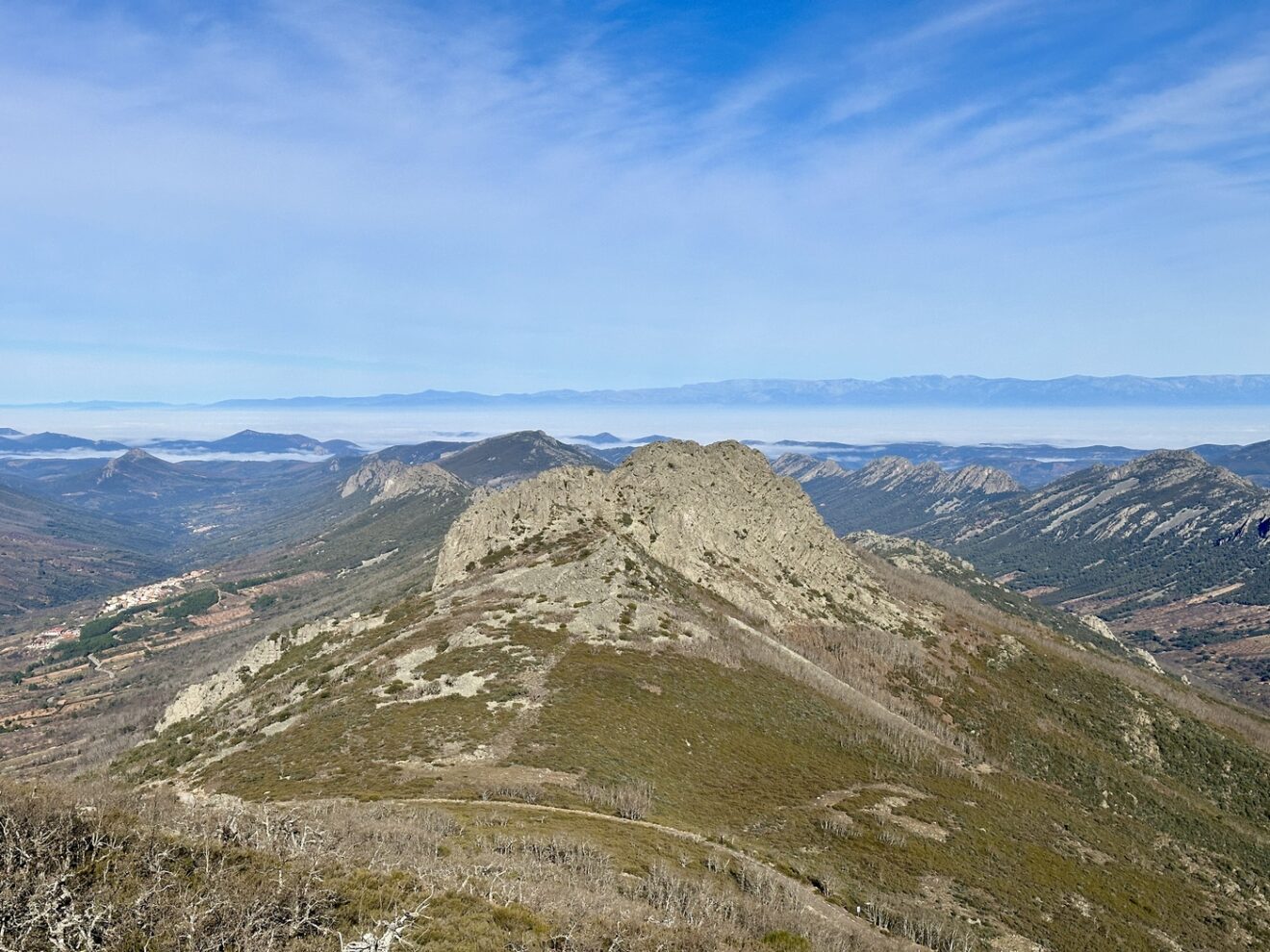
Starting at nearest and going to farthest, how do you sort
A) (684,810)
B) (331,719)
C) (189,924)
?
(189,924)
(684,810)
(331,719)

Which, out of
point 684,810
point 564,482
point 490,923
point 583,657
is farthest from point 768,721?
point 564,482

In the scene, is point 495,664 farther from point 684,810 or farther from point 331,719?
point 684,810

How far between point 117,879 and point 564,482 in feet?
553

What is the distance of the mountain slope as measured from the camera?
198 feet

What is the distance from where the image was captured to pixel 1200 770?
5733 inches

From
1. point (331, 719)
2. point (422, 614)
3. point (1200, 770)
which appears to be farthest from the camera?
point (1200, 770)

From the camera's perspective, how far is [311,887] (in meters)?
29.7

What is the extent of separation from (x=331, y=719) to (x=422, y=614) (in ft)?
153

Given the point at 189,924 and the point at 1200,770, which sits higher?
the point at 189,924

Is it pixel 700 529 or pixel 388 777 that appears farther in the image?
pixel 700 529

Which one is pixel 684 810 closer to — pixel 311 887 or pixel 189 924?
pixel 311 887

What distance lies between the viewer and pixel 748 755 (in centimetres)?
8644

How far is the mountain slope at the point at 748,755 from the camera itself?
198 ft

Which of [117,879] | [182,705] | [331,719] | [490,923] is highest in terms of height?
[117,879]
